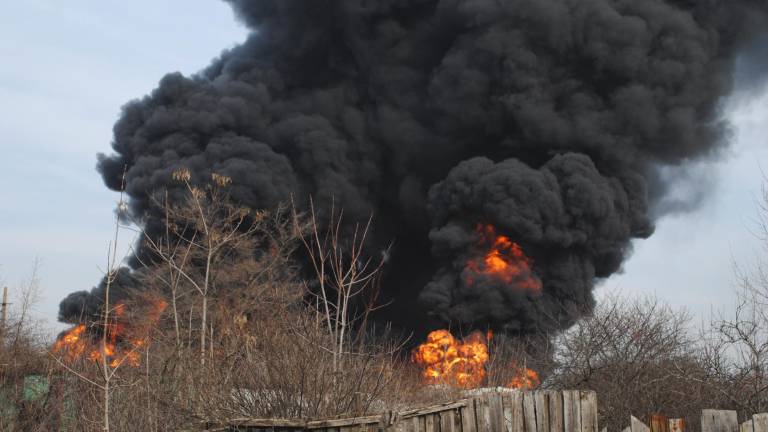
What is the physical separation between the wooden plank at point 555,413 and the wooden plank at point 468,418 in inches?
32.5

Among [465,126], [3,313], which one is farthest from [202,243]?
[465,126]

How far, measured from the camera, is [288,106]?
4631cm

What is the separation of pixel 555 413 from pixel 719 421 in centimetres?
162

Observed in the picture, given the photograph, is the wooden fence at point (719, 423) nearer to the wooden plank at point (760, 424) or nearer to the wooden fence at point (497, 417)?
the wooden plank at point (760, 424)

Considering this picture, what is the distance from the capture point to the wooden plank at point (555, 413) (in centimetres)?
846

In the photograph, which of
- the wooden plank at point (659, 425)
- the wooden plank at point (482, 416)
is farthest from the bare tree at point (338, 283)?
the wooden plank at point (659, 425)

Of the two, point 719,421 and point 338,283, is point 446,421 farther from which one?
point 719,421

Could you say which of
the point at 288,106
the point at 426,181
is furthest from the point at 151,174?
the point at 426,181

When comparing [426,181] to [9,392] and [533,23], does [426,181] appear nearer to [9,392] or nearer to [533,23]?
[533,23]

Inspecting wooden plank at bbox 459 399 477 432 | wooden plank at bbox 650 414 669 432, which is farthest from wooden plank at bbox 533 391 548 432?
wooden plank at bbox 650 414 669 432

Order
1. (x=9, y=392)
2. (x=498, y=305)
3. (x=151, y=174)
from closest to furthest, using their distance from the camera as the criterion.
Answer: (x=9, y=392) < (x=498, y=305) < (x=151, y=174)

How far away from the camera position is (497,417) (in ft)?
27.5

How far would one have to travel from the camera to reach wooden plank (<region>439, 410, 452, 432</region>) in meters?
8.22

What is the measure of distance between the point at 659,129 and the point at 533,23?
7403mm
